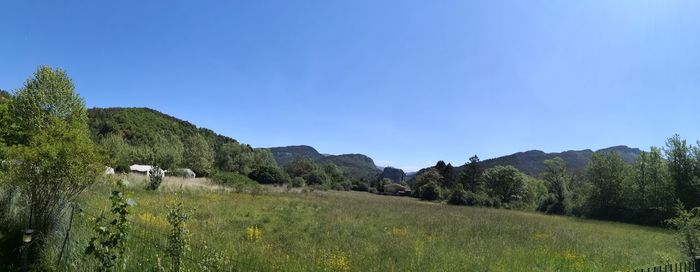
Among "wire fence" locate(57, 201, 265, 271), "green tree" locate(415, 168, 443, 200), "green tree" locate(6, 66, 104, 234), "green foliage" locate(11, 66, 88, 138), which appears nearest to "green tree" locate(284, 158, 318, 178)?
"green tree" locate(415, 168, 443, 200)

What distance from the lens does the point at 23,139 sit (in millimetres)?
27000

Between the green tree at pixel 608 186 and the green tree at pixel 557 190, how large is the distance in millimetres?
4406

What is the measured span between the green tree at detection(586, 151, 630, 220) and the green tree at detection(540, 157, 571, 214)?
4406 mm

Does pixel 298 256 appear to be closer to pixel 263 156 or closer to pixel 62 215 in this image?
pixel 62 215

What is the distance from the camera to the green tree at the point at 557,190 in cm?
5194

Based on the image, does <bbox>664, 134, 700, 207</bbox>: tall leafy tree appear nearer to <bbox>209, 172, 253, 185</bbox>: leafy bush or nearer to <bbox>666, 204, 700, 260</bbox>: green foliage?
<bbox>666, 204, 700, 260</bbox>: green foliage

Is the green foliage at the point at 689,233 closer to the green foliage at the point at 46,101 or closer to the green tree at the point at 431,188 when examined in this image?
the green foliage at the point at 46,101

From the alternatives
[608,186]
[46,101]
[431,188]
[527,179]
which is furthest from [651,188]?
[46,101]

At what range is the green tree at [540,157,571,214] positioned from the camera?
170ft

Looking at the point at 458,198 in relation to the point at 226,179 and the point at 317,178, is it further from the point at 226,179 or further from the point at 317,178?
the point at 317,178

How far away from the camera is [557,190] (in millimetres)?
57156

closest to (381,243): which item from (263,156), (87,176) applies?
(87,176)

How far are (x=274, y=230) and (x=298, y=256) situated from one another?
492 cm

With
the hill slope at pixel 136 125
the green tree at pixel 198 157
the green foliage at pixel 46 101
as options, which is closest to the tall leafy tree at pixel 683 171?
the green foliage at pixel 46 101
